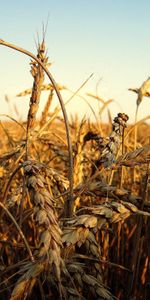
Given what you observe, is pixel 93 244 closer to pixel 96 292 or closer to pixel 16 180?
pixel 96 292

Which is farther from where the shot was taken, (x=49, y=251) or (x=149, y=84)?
(x=149, y=84)

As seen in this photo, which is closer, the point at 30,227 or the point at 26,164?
the point at 26,164

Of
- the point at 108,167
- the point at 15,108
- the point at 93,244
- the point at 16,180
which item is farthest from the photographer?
the point at 15,108

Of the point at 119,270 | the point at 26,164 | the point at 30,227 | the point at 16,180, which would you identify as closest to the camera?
the point at 26,164

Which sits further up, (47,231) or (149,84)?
(149,84)

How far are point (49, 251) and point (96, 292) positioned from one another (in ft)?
1.10

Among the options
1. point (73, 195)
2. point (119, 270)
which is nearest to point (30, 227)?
point (119, 270)

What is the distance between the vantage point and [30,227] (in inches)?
65.8

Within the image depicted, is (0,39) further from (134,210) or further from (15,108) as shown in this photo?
(15,108)

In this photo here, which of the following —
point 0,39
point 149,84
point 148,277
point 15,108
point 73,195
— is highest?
point 15,108

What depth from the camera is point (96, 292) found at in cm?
100

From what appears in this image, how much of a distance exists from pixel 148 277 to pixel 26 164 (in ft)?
2.73

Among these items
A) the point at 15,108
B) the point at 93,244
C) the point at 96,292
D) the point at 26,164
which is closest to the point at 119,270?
the point at 93,244

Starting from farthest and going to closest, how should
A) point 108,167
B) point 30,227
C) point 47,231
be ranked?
point 30,227 → point 108,167 → point 47,231
